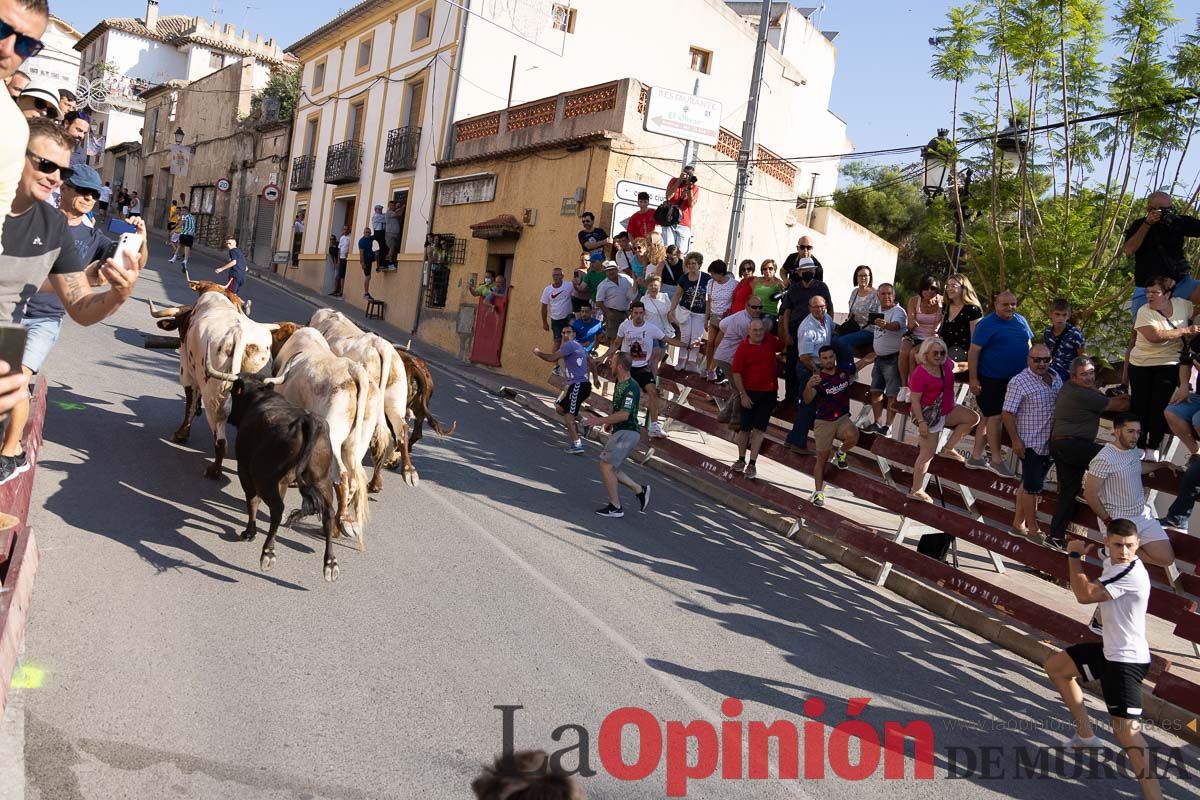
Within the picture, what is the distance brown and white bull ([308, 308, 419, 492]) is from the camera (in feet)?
29.3

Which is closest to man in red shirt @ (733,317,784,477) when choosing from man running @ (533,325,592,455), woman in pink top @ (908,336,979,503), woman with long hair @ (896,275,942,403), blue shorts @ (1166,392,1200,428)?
woman with long hair @ (896,275,942,403)

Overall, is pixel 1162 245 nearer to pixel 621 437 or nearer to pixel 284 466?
pixel 621 437

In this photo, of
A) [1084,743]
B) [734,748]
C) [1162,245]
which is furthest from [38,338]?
[1162,245]

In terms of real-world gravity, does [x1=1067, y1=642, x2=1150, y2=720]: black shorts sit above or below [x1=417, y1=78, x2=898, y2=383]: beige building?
below

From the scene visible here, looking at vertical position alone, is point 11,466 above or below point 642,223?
below

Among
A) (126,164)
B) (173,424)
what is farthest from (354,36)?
(126,164)

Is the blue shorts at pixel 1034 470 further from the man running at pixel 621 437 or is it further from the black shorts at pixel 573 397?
the black shorts at pixel 573 397

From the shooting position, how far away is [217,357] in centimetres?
893

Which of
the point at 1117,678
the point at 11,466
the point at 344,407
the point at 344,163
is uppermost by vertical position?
the point at 344,163

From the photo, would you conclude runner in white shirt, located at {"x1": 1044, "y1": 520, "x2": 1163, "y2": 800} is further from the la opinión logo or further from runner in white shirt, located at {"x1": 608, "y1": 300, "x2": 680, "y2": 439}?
runner in white shirt, located at {"x1": 608, "y1": 300, "x2": 680, "y2": 439}

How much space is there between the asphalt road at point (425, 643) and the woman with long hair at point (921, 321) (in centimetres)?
239

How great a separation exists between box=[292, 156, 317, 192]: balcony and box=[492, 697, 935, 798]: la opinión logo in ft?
100

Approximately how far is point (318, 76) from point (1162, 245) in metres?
30.1

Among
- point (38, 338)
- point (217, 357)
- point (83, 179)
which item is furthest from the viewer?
point (217, 357)
